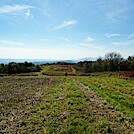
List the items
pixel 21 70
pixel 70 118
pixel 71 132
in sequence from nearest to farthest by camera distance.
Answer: pixel 71 132 < pixel 70 118 < pixel 21 70

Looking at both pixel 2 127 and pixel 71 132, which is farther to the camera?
pixel 2 127

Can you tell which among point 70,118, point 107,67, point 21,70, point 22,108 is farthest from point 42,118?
point 107,67

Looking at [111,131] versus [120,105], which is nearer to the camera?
[111,131]

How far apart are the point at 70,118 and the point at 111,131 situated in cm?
289

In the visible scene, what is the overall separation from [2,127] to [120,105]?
28.6 feet

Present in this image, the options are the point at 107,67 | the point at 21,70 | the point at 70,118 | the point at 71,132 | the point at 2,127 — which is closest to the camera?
the point at 71,132

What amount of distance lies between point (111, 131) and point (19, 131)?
4.61m

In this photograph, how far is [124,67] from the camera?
94438mm

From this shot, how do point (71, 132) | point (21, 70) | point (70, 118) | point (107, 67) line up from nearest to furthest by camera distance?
point (71, 132), point (70, 118), point (21, 70), point (107, 67)

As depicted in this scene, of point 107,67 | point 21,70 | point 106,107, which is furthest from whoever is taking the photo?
point 107,67

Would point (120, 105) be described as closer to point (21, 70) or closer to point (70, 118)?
point (70, 118)

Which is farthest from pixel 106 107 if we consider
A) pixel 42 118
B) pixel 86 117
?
pixel 42 118

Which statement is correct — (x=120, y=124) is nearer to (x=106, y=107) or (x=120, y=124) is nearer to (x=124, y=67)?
(x=106, y=107)

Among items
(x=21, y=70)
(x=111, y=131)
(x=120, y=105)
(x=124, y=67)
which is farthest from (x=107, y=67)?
(x=111, y=131)
